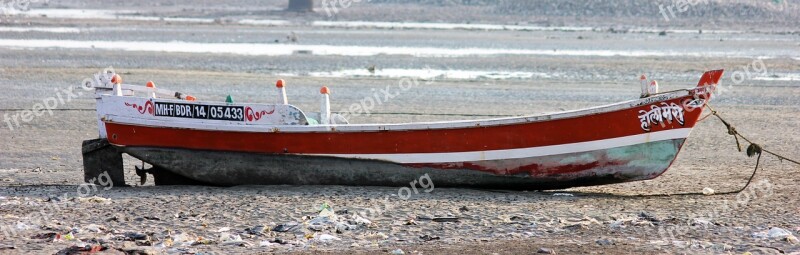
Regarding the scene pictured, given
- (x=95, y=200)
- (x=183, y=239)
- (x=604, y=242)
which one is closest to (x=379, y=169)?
(x=95, y=200)

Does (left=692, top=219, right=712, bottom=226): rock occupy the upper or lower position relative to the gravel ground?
lower

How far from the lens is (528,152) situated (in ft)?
35.0

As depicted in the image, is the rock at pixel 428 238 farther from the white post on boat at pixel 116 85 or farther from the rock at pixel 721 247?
the white post on boat at pixel 116 85

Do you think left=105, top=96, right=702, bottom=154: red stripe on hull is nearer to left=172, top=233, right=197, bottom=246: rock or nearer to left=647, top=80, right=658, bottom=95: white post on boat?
left=647, top=80, right=658, bottom=95: white post on boat

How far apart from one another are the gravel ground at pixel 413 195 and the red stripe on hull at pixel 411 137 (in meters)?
0.42

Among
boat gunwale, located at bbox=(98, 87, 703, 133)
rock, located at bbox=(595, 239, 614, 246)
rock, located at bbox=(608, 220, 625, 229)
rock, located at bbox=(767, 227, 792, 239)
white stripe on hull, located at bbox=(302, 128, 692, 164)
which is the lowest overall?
rock, located at bbox=(767, 227, 792, 239)

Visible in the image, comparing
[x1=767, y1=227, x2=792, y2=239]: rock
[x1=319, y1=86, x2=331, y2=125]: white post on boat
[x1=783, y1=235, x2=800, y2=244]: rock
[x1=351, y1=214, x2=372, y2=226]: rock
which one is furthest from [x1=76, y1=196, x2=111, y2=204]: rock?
[x1=783, y1=235, x2=800, y2=244]: rock

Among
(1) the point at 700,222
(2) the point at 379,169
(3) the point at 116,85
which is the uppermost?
(3) the point at 116,85

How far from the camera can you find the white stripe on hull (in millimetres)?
10484

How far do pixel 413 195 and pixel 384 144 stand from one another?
21.9 inches

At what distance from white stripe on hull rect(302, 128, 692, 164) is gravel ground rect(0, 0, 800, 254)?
32cm

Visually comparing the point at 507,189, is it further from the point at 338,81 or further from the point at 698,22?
the point at 698,22

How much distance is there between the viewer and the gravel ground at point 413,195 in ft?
28.8

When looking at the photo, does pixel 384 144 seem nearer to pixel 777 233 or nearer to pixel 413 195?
pixel 413 195
